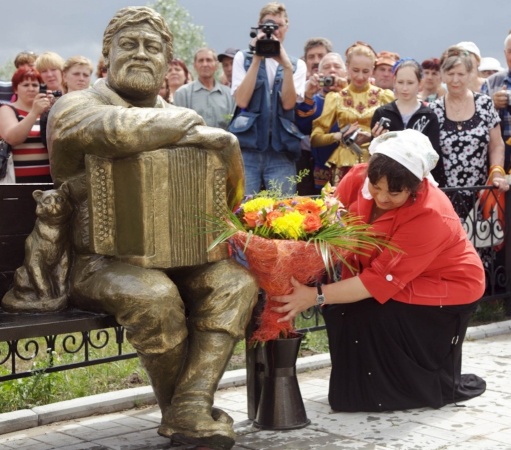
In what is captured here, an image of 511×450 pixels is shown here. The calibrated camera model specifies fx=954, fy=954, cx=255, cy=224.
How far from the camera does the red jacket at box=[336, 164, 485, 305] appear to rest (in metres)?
5.20

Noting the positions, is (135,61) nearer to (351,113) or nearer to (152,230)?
(152,230)

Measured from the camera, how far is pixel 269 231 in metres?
4.78

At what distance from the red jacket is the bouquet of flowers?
0.70 feet

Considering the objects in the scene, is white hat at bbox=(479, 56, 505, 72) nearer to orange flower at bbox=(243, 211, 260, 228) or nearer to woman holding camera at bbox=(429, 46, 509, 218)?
woman holding camera at bbox=(429, 46, 509, 218)

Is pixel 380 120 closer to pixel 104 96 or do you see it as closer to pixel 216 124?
pixel 216 124

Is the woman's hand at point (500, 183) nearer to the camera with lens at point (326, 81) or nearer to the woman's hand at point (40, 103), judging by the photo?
the camera with lens at point (326, 81)

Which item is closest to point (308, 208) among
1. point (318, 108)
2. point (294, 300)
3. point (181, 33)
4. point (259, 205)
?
point (259, 205)

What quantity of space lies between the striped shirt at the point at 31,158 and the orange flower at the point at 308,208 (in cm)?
259

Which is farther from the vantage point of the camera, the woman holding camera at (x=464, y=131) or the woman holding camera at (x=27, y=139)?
the woman holding camera at (x=464, y=131)

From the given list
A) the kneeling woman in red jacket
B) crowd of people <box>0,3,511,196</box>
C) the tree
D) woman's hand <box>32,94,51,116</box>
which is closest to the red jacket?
the kneeling woman in red jacket

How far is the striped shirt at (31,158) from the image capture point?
6805 mm

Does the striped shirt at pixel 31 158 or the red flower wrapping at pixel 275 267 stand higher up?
the striped shirt at pixel 31 158

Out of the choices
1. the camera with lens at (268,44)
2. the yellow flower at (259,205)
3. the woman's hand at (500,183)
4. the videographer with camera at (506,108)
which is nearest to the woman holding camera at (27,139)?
the camera with lens at (268,44)

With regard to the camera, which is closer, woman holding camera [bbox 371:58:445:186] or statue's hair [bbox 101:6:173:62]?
statue's hair [bbox 101:6:173:62]
